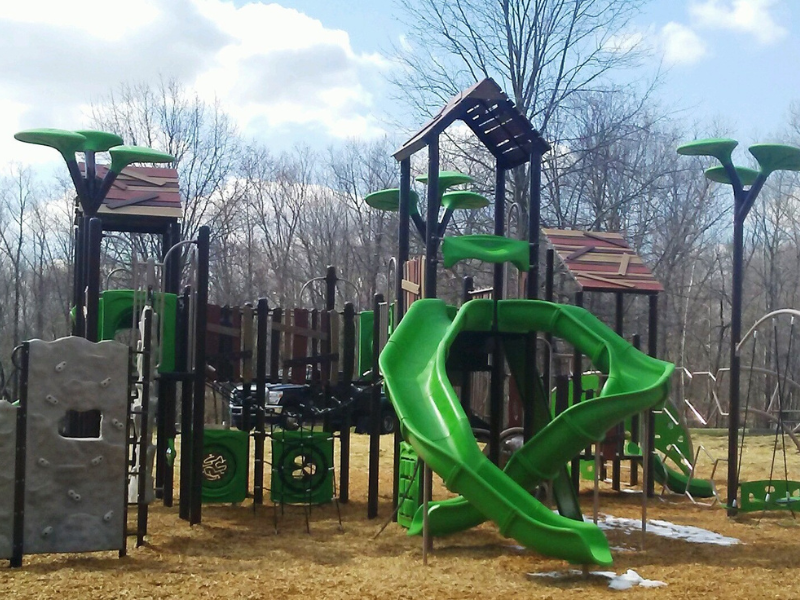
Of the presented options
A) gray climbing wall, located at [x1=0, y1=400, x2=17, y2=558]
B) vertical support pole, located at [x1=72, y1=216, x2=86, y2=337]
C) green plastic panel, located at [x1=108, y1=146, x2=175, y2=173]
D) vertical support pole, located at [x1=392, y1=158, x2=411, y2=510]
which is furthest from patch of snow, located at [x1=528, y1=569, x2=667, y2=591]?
green plastic panel, located at [x1=108, y1=146, x2=175, y2=173]

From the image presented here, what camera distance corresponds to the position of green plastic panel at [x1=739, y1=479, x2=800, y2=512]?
12.3 m

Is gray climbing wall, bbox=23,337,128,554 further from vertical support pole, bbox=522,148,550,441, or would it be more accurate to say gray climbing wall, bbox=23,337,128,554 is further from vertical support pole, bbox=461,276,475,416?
vertical support pole, bbox=461,276,475,416

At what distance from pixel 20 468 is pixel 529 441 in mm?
4947

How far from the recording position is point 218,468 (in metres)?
12.6

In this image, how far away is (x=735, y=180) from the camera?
13.0m

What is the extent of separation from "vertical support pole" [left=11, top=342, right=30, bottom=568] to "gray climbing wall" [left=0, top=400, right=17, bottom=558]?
0.10ft

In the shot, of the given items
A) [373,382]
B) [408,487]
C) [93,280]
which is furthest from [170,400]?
[408,487]

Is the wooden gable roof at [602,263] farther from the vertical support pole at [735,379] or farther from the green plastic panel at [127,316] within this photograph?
the green plastic panel at [127,316]

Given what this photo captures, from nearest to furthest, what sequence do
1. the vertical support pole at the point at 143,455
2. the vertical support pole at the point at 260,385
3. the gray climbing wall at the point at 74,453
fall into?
the gray climbing wall at the point at 74,453
the vertical support pole at the point at 143,455
the vertical support pole at the point at 260,385

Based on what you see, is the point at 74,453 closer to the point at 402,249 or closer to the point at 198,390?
the point at 198,390

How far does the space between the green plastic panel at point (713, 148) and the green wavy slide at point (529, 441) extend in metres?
3.52

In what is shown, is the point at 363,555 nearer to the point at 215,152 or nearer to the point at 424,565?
the point at 424,565

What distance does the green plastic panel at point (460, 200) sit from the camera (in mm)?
15062

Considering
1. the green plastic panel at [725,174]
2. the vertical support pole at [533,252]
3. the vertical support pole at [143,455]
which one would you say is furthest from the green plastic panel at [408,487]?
the green plastic panel at [725,174]
